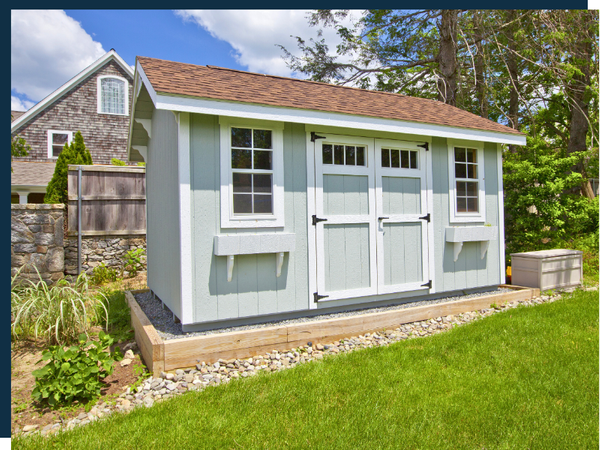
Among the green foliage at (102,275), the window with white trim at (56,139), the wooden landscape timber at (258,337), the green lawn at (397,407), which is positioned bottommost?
the green lawn at (397,407)

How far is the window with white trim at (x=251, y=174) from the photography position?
13.5 ft

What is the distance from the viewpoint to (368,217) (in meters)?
4.92

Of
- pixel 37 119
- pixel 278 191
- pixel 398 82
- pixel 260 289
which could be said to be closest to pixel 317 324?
pixel 260 289

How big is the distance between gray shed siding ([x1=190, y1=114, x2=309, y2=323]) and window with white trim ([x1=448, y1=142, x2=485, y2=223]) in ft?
7.78

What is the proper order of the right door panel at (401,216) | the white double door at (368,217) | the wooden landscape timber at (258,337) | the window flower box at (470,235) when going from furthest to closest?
the window flower box at (470,235) → the right door panel at (401,216) → the white double door at (368,217) → the wooden landscape timber at (258,337)

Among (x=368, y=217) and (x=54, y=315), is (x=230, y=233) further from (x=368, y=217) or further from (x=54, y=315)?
(x=54, y=315)

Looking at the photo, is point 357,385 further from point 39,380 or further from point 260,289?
point 39,380

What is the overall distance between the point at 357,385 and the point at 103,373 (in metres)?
2.21

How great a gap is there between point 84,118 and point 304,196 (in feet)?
39.2

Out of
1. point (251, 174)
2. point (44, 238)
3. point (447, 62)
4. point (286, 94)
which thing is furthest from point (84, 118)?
point (251, 174)

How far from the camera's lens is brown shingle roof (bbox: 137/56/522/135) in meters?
4.05


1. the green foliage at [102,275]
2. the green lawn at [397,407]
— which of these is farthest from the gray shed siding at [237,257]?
the green foliage at [102,275]

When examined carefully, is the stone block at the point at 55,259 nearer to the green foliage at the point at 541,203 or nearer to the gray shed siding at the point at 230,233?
the gray shed siding at the point at 230,233

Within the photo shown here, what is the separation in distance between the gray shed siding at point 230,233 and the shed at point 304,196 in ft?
0.04
